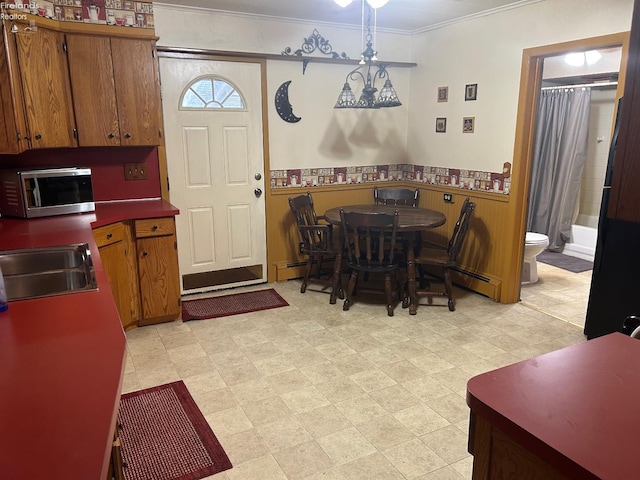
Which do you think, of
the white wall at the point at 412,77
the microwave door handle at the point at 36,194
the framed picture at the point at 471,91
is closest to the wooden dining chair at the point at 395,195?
the white wall at the point at 412,77

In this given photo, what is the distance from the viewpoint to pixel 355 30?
14.8 ft

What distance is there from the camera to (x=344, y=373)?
116 inches

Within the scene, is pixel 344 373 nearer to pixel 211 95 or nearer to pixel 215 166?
pixel 215 166

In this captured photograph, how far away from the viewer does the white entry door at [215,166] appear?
13.1 ft

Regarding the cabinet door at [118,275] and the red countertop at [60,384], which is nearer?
the red countertop at [60,384]

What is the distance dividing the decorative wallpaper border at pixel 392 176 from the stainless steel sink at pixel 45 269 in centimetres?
232

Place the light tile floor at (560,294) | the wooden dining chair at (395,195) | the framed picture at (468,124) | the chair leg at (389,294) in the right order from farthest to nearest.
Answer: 1. the wooden dining chair at (395,195)
2. the framed picture at (468,124)
3. the light tile floor at (560,294)
4. the chair leg at (389,294)

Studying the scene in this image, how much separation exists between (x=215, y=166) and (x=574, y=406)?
3.65m

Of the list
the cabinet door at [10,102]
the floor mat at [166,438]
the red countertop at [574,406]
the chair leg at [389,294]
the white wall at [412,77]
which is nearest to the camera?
the red countertop at [574,406]

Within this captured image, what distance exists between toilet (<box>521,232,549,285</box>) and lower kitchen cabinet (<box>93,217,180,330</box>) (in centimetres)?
313

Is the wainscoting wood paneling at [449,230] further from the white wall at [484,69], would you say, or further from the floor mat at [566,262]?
the floor mat at [566,262]

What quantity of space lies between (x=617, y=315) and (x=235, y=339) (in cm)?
255

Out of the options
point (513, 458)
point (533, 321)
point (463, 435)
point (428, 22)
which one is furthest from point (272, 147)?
point (513, 458)

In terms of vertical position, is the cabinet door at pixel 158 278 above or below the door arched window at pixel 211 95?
below
